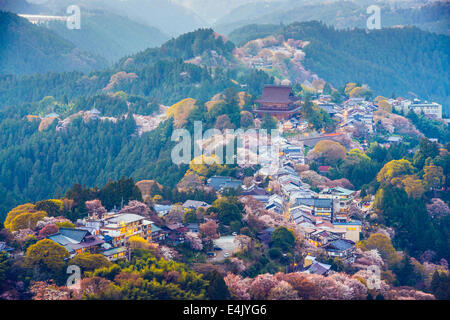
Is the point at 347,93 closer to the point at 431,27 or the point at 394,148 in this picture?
the point at 394,148

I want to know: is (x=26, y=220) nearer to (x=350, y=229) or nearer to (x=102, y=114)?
(x=350, y=229)

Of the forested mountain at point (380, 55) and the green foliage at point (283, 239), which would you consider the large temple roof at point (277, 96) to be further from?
the forested mountain at point (380, 55)

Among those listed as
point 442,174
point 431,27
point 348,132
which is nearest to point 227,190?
point 442,174

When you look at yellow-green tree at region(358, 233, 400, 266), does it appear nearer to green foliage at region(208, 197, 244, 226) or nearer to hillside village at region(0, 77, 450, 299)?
hillside village at region(0, 77, 450, 299)

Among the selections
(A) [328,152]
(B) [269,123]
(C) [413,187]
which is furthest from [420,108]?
(C) [413,187]

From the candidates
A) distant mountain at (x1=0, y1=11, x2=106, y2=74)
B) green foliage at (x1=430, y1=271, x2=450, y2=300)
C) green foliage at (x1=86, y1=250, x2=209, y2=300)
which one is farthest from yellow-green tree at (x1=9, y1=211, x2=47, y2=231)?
distant mountain at (x1=0, y1=11, x2=106, y2=74)
